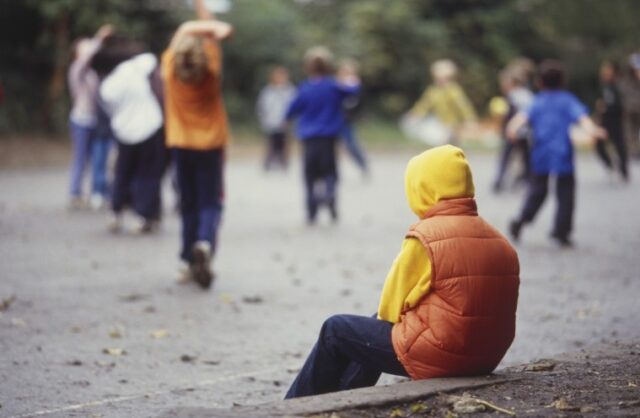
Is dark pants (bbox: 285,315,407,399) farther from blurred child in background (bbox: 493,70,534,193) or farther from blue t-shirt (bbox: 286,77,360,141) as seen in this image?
blurred child in background (bbox: 493,70,534,193)

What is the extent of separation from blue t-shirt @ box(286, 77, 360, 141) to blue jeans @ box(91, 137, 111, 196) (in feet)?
8.20

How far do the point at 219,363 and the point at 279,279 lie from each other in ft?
10.8

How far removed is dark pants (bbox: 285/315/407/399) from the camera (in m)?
5.20

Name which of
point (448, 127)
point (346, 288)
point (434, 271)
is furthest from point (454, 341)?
point (448, 127)

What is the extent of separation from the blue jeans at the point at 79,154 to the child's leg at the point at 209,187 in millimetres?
5916

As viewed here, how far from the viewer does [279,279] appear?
33.3 feet

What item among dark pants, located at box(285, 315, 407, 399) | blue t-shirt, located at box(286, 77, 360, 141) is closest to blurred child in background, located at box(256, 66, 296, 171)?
blue t-shirt, located at box(286, 77, 360, 141)

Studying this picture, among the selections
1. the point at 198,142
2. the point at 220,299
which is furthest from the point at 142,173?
the point at 220,299

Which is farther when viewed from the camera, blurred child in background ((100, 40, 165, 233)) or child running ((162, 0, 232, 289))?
blurred child in background ((100, 40, 165, 233))

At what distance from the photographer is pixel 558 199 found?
1254 centimetres

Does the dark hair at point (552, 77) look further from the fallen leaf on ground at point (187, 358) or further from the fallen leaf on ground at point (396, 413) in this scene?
the fallen leaf on ground at point (396, 413)

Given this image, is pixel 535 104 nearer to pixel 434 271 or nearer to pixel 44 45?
pixel 434 271

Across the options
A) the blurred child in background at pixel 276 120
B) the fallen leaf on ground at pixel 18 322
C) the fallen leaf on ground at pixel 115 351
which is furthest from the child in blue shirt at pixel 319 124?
the blurred child in background at pixel 276 120

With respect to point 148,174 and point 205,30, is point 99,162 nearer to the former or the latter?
point 148,174
